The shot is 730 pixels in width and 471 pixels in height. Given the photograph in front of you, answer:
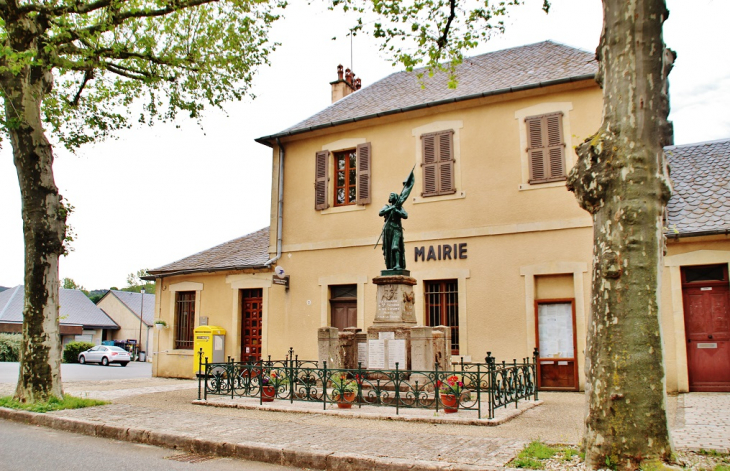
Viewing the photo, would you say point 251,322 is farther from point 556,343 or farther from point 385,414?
point 385,414

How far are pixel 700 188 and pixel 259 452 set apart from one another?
1082 centimetres

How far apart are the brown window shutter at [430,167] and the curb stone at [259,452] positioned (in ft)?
28.5

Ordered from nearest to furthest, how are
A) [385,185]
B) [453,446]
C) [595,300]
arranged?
[595,300] < [453,446] < [385,185]

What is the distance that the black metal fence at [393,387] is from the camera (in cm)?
851

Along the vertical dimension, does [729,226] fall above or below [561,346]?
above

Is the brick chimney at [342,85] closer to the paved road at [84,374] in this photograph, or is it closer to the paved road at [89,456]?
the paved road at [84,374]

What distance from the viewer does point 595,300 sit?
17.4ft

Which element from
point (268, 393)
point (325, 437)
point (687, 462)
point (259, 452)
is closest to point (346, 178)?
point (268, 393)

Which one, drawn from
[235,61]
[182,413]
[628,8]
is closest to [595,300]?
[628,8]

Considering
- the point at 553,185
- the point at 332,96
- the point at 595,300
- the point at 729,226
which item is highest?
the point at 332,96

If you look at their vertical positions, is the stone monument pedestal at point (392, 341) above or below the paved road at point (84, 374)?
above

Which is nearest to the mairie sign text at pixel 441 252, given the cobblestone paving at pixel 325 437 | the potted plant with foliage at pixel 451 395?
the potted plant with foliage at pixel 451 395

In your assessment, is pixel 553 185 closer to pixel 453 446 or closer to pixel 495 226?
pixel 495 226

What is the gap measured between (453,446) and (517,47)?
42.6 feet
